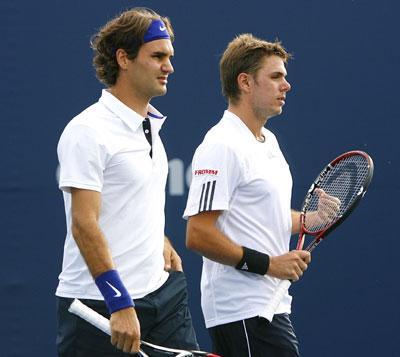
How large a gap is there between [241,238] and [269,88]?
1.92 ft

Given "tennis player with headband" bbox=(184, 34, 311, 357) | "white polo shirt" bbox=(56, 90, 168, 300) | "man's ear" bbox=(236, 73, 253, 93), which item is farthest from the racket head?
"white polo shirt" bbox=(56, 90, 168, 300)

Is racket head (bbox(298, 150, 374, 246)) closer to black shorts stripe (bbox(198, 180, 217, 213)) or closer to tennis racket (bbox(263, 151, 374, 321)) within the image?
tennis racket (bbox(263, 151, 374, 321))

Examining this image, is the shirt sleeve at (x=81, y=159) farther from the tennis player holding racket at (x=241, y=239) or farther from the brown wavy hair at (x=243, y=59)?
the brown wavy hair at (x=243, y=59)

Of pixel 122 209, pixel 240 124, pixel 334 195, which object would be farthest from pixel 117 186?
pixel 334 195

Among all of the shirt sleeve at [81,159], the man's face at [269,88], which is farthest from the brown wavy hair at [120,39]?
the man's face at [269,88]

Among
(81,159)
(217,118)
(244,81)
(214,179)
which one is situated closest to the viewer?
(81,159)

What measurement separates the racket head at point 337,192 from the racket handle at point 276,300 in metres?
0.25

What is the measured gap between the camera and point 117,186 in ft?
11.9

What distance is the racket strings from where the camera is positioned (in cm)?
433

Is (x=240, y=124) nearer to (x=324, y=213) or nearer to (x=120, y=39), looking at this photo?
(x=324, y=213)

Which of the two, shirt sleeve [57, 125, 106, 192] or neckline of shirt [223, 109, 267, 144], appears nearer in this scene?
shirt sleeve [57, 125, 106, 192]

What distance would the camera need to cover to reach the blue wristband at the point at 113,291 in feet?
11.1

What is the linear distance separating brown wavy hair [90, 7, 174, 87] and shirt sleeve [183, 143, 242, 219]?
1.39ft

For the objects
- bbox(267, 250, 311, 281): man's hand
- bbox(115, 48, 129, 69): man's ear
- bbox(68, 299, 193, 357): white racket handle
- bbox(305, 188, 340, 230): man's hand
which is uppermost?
bbox(115, 48, 129, 69): man's ear
